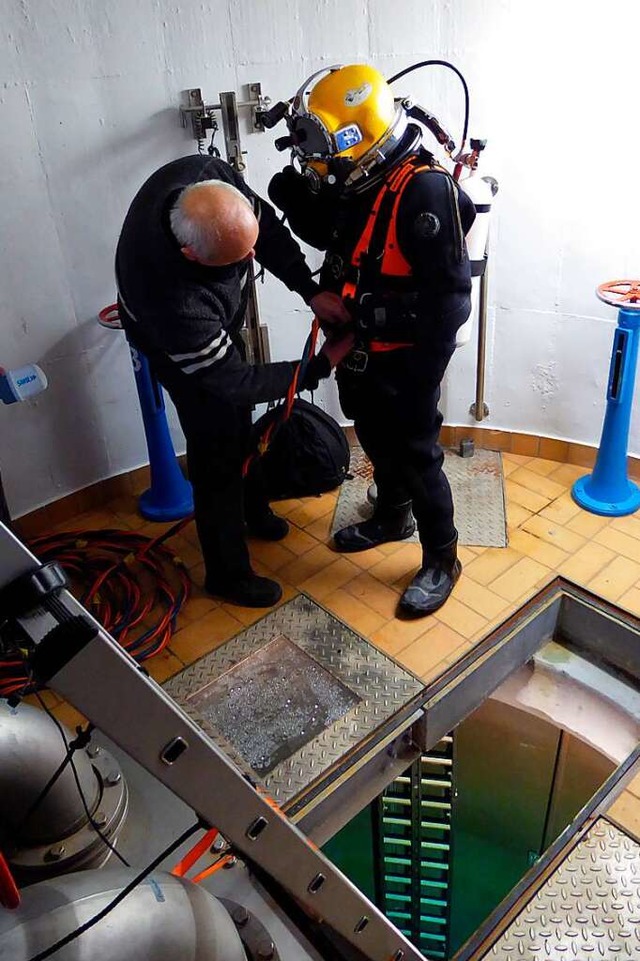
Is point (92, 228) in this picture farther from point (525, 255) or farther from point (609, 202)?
point (609, 202)

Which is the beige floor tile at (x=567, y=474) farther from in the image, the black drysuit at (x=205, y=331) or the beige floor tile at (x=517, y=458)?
the black drysuit at (x=205, y=331)

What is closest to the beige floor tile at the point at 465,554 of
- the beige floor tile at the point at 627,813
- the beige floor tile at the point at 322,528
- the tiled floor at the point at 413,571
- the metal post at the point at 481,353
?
the tiled floor at the point at 413,571

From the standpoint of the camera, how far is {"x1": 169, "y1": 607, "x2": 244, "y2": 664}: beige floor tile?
3.08 m

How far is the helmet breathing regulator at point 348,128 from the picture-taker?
8.18ft

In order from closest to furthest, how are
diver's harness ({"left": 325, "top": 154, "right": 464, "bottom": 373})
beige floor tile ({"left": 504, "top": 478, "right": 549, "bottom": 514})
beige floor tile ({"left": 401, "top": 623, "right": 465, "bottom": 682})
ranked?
diver's harness ({"left": 325, "top": 154, "right": 464, "bottom": 373}), beige floor tile ({"left": 401, "top": 623, "right": 465, "bottom": 682}), beige floor tile ({"left": 504, "top": 478, "right": 549, "bottom": 514})

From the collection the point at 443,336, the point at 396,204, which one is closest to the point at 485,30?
the point at 396,204

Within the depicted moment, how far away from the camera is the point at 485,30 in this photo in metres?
3.44

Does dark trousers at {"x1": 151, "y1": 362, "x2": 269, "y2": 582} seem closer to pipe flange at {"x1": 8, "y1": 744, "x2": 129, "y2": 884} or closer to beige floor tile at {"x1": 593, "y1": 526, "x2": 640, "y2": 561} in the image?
pipe flange at {"x1": 8, "y1": 744, "x2": 129, "y2": 884}

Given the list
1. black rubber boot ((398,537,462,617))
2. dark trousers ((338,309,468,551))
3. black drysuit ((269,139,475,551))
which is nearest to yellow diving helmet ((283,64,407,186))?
black drysuit ((269,139,475,551))

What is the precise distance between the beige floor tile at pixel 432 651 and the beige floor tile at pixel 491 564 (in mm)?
370

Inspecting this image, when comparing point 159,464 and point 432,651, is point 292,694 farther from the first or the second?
point 159,464

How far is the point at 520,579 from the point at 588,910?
139 centimetres

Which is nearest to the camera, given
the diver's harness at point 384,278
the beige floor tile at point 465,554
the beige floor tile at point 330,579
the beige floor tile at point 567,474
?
the diver's harness at point 384,278

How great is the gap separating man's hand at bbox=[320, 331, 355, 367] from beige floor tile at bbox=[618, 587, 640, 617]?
5.16ft
